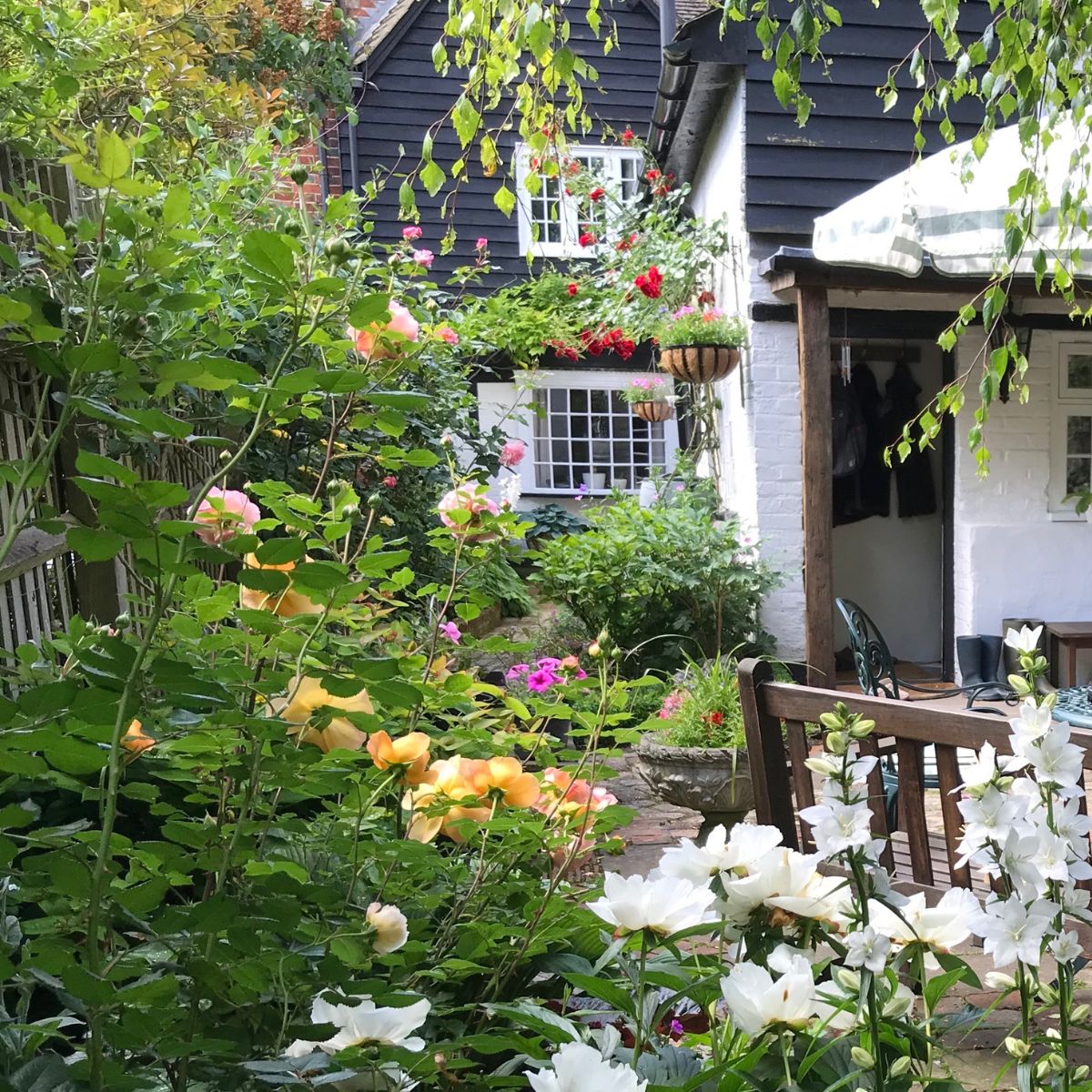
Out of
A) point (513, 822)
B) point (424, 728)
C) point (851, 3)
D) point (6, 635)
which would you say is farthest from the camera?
point (851, 3)

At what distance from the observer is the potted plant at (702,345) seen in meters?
6.25

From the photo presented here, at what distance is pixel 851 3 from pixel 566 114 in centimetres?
530

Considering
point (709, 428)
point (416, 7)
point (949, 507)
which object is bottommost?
point (949, 507)

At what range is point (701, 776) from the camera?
12.4ft

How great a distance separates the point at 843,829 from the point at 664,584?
220 inches

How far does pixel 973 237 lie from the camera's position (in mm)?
4238

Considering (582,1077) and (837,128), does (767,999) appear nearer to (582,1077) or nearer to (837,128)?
(582,1077)

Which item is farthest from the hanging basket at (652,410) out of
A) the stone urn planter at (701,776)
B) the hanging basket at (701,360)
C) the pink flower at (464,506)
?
the pink flower at (464,506)

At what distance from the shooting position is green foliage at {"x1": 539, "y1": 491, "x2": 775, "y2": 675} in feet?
20.4

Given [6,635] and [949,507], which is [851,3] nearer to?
[949,507]

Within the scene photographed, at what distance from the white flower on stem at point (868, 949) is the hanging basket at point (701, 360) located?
5874 millimetres

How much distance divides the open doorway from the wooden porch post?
198 centimetres

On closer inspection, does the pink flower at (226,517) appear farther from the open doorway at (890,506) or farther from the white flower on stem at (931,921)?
the open doorway at (890,506)

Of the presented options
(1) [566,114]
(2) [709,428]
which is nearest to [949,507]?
(2) [709,428]
